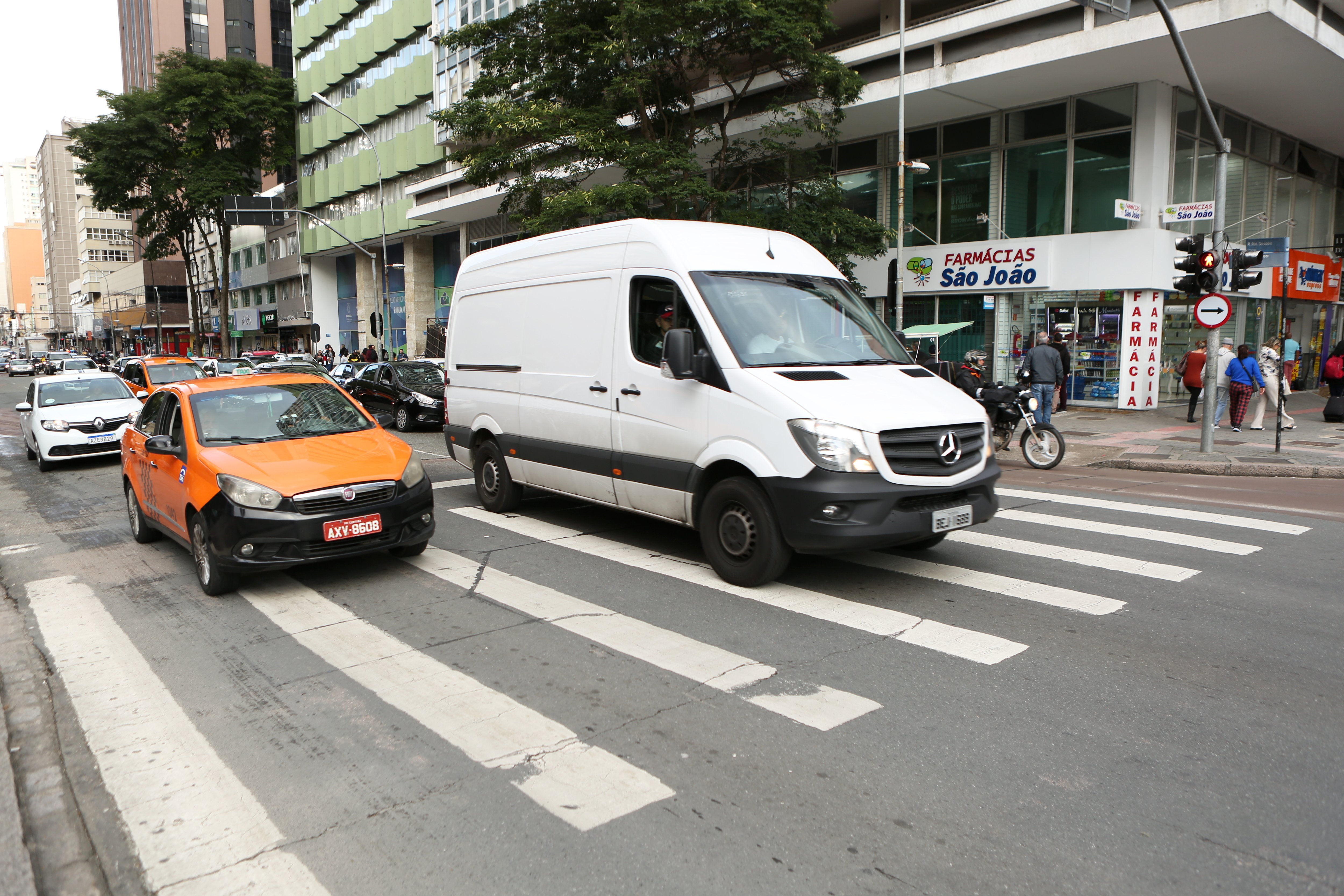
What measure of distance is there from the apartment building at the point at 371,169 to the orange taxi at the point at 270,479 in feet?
108

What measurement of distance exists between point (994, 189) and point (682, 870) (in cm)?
2273

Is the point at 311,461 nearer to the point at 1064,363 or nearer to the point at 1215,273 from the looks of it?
the point at 1215,273

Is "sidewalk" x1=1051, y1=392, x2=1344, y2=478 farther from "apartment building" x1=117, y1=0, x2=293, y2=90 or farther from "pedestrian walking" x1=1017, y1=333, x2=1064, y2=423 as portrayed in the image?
"apartment building" x1=117, y1=0, x2=293, y2=90

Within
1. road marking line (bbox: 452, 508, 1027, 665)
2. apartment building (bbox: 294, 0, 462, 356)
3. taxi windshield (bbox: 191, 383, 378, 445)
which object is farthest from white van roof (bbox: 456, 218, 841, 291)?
apartment building (bbox: 294, 0, 462, 356)

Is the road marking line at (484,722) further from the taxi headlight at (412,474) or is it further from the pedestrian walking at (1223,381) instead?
the pedestrian walking at (1223,381)

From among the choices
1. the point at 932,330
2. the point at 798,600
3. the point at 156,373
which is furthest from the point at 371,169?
the point at 798,600

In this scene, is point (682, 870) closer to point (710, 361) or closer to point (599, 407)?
point (710, 361)

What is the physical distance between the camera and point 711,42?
1967cm

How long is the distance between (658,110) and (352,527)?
59.4 feet

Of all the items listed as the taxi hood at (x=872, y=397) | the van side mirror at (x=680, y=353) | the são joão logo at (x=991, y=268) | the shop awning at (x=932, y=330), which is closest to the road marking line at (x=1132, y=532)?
the taxi hood at (x=872, y=397)

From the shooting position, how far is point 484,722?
434 cm

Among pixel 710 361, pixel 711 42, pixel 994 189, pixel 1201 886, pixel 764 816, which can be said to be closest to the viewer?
pixel 1201 886

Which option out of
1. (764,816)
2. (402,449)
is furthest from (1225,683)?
(402,449)

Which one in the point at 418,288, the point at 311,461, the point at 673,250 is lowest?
the point at 311,461
